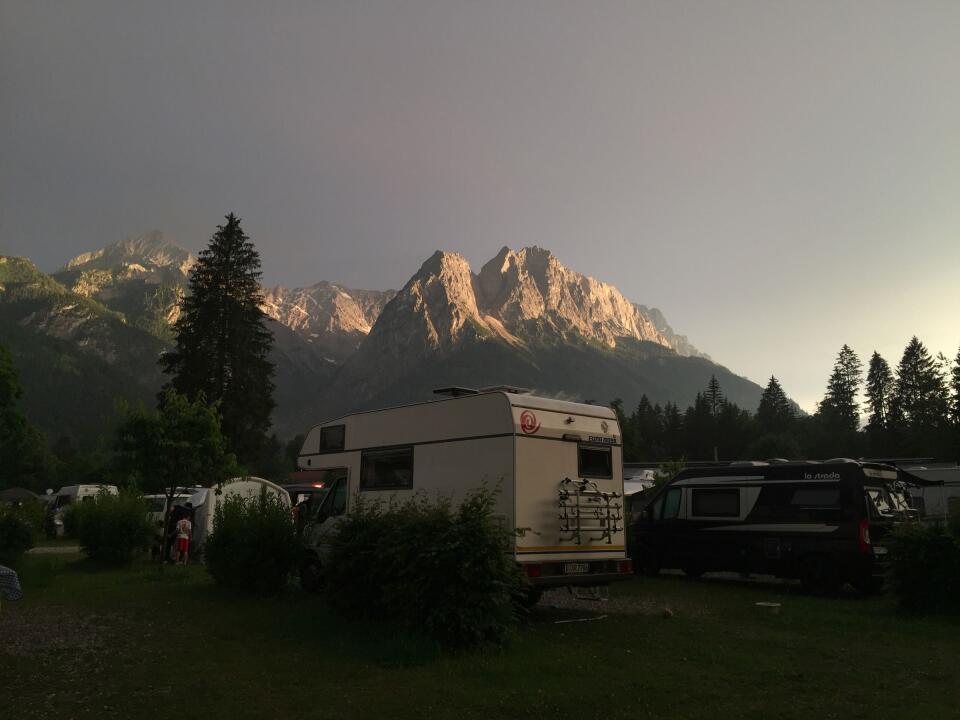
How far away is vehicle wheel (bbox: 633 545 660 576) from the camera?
16.2 m

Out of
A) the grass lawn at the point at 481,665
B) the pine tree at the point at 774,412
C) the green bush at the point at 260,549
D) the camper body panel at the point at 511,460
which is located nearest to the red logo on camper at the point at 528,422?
the camper body panel at the point at 511,460

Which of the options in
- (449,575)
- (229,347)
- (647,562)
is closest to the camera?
(449,575)

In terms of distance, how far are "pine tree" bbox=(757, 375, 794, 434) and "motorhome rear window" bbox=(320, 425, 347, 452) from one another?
102m

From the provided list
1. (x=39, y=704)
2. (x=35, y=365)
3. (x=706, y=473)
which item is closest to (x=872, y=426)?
(x=706, y=473)

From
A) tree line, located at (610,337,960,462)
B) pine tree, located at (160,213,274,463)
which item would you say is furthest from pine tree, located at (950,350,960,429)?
pine tree, located at (160,213,274,463)

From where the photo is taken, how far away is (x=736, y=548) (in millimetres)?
14656

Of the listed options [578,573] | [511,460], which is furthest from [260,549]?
[578,573]

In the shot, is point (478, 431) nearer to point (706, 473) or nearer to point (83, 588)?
point (706, 473)

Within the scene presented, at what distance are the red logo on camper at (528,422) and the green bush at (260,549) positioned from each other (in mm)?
4756

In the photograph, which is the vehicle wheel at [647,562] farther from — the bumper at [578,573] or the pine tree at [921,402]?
the pine tree at [921,402]

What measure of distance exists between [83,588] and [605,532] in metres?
10.4

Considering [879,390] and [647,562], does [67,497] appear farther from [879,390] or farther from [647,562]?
[879,390]

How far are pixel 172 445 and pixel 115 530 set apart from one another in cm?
261

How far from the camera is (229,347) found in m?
39.2
